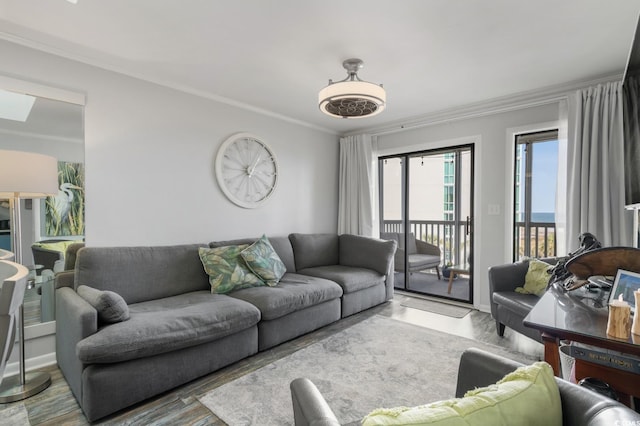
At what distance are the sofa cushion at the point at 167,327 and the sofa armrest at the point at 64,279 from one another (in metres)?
0.52

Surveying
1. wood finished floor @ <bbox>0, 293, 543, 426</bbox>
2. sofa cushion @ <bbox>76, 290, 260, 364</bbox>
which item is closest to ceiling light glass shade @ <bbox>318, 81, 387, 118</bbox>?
sofa cushion @ <bbox>76, 290, 260, 364</bbox>

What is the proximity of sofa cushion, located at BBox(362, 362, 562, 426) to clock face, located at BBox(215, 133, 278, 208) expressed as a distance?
3156mm

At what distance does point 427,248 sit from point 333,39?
3527 millimetres

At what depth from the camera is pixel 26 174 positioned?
194 cm

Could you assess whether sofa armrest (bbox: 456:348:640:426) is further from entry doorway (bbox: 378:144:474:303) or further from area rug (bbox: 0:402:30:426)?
entry doorway (bbox: 378:144:474:303)

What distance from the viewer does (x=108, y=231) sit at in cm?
266

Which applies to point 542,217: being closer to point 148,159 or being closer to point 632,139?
point 632,139

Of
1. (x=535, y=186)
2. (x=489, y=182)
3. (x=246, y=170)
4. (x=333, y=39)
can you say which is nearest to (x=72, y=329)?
(x=246, y=170)

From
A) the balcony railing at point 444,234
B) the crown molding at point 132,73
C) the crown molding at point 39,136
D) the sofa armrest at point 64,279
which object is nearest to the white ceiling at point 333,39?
the crown molding at point 132,73

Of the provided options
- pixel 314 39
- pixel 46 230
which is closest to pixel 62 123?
pixel 46 230

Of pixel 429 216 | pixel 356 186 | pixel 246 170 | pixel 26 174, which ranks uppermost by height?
pixel 246 170

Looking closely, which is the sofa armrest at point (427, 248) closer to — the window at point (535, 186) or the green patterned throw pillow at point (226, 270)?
the window at point (535, 186)

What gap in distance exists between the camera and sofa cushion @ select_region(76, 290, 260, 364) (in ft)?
5.69

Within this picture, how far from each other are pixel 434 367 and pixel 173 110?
3214 mm
